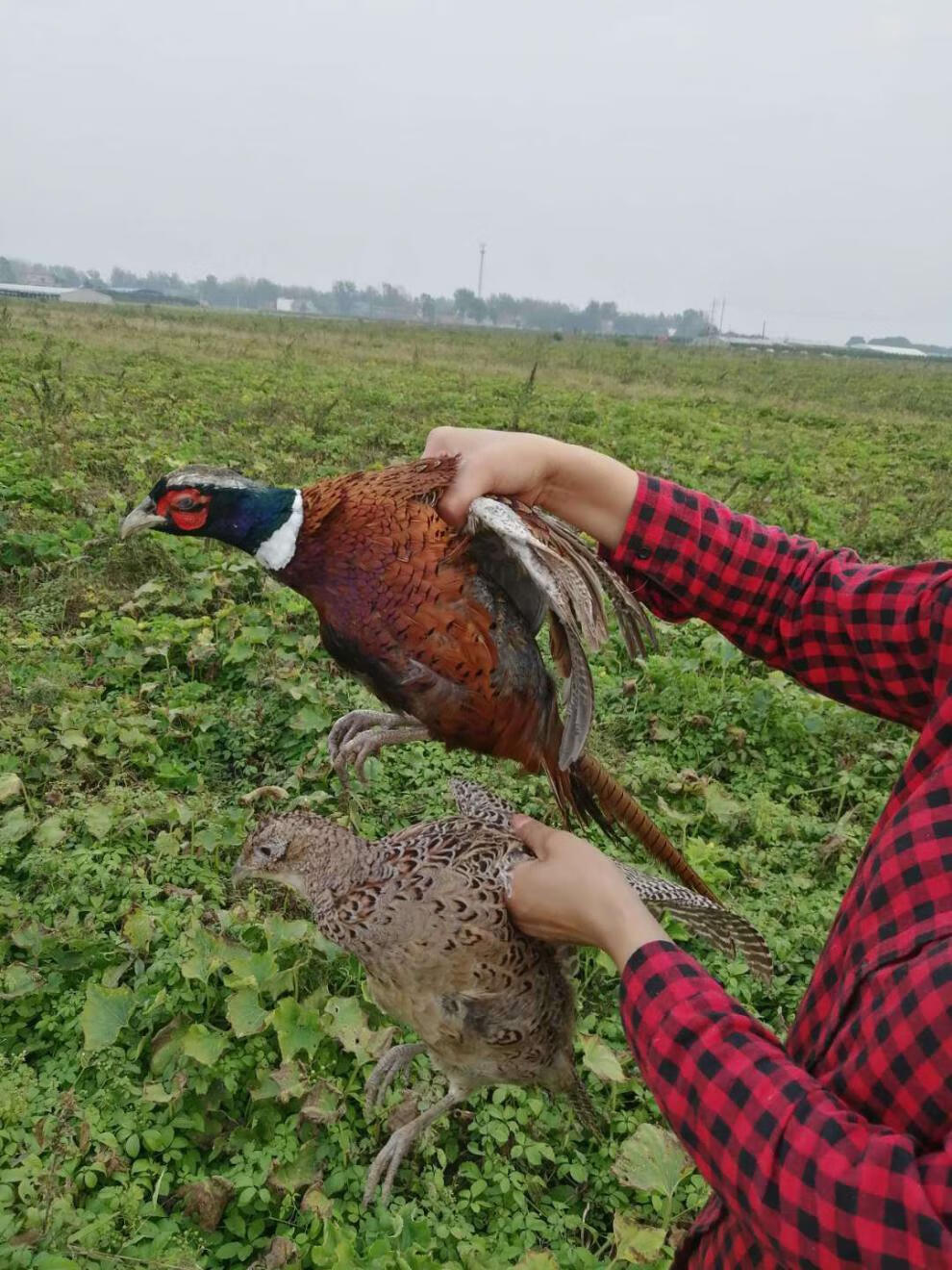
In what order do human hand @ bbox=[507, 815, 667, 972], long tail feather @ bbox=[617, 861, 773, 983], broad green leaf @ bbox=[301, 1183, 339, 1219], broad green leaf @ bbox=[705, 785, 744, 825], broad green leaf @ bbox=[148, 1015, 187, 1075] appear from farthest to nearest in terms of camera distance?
broad green leaf @ bbox=[705, 785, 744, 825], broad green leaf @ bbox=[148, 1015, 187, 1075], long tail feather @ bbox=[617, 861, 773, 983], broad green leaf @ bbox=[301, 1183, 339, 1219], human hand @ bbox=[507, 815, 667, 972]

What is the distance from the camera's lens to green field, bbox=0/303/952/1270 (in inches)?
90.7

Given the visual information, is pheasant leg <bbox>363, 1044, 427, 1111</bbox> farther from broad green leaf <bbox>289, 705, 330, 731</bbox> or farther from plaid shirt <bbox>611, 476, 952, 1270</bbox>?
broad green leaf <bbox>289, 705, 330, 731</bbox>

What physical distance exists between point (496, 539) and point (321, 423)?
835 centimetres

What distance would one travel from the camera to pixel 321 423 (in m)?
10.3

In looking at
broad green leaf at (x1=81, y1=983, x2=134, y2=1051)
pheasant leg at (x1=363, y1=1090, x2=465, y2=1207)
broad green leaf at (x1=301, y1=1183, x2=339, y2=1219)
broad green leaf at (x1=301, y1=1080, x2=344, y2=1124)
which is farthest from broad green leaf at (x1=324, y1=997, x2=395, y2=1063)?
broad green leaf at (x1=81, y1=983, x2=134, y2=1051)

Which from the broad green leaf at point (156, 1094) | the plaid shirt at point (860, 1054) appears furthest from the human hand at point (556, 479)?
the broad green leaf at point (156, 1094)

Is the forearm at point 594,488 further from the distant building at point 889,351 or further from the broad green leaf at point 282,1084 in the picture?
the distant building at point 889,351

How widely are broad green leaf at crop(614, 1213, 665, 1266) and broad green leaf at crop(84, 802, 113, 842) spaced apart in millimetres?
2232

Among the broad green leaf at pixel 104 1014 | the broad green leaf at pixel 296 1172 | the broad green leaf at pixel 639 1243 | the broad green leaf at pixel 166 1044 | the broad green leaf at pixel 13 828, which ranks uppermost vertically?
the broad green leaf at pixel 13 828

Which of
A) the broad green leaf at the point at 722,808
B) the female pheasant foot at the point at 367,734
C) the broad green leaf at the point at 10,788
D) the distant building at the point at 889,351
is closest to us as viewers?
the female pheasant foot at the point at 367,734

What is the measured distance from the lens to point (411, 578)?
97.5 inches

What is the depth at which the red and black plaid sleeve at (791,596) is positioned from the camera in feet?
5.60

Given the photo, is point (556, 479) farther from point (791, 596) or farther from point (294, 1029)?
point (294, 1029)

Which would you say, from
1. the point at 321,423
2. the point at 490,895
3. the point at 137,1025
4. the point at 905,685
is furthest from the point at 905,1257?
the point at 321,423
